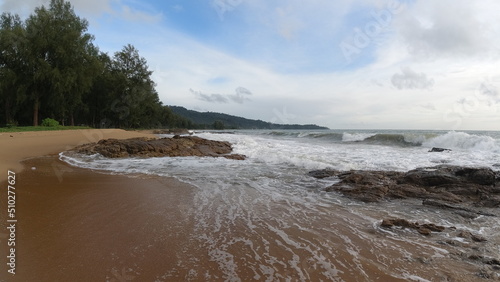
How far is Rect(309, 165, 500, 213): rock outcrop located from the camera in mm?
5614

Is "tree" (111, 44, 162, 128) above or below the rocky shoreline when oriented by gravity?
above

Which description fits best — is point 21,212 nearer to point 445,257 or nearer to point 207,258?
point 207,258

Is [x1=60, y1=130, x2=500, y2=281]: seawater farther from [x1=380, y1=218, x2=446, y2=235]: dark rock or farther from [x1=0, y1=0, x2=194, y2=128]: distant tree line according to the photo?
[x1=0, y1=0, x2=194, y2=128]: distant tree line

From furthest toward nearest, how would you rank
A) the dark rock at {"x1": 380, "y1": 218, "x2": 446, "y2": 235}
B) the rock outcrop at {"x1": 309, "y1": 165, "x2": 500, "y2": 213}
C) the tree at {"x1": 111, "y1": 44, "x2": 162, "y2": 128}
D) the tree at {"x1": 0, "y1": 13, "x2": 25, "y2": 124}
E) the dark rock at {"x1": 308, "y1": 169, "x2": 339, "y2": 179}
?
the tree at {"x1": 111, "y1": 44, "x2": 162, "y2": 128}, the tree at {"x1": 0, "y1": 13, "x2": 25, "y2": 124}, the dark rock at {"x1": 308, "y1": 169, "x2": 339, "y2": 179}, the rock outcrop at {"x1": 309, "y1": 165, "x2": 500, "y2": 213}, the dark rock at {"x1": 380, "y1": 218, "x2": 446, "y2": 235}

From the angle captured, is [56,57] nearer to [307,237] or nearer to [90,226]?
[90,226]

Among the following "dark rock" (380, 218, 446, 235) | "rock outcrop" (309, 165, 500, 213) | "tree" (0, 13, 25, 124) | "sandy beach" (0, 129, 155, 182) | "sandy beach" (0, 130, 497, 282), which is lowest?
"sandy beach" (0, 129, 155, 182)

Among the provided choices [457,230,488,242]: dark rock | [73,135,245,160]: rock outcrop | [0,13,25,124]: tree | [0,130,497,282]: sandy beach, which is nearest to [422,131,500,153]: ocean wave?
[73,135,245,160]: rock outcrop

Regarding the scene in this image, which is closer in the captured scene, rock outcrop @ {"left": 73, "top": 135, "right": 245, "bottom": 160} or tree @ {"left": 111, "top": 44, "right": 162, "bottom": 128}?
rock outcrop @ {"left": 73, "top": 135, "right": 245, "bottom": 160}

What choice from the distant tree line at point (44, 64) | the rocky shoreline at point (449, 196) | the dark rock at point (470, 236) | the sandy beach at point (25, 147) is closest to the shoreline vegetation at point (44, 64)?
the distant tree line at point (44, 64)

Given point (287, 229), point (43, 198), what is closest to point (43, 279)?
point (287, 229)

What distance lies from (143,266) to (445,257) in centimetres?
325

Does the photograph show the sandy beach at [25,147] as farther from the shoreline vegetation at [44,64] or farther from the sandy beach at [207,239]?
the shoreline vegetation at [44,64]

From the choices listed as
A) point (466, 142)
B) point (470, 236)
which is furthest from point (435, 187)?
point (466, 142)

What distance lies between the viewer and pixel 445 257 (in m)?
3.14
